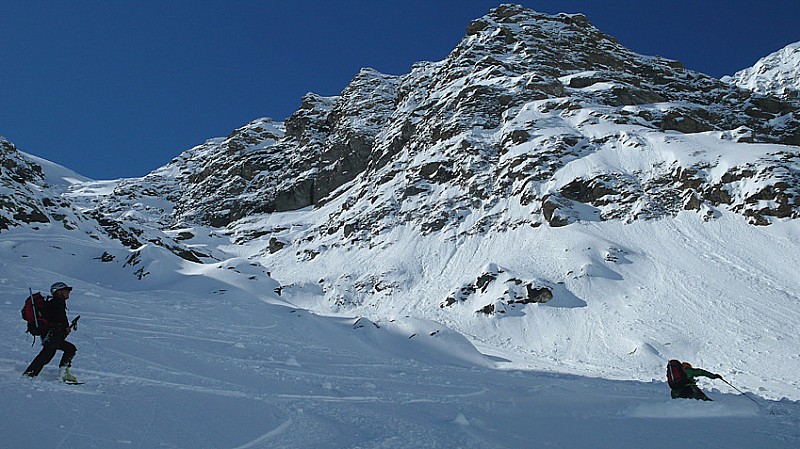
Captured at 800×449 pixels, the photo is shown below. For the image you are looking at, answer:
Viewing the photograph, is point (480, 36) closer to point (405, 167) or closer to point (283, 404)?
point (405, 167)

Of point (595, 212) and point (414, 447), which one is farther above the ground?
point (595, 212)

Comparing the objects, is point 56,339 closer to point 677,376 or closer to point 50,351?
point 50,351

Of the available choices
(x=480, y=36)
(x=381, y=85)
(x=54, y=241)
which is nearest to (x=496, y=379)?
(x=54, y=241)

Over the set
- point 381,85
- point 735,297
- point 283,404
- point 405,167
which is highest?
point 381,85

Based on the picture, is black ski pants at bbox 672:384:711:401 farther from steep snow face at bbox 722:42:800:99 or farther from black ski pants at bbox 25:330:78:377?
steep snow face at bbox 722:42:800:99

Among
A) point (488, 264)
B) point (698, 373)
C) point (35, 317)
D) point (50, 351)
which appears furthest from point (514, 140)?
point (50, 351)

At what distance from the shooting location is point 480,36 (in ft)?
313

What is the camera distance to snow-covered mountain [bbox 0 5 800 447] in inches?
352

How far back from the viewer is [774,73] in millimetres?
122375

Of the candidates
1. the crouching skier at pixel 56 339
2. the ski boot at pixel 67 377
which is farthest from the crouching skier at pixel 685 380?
the crouching skier at pixel 56 339

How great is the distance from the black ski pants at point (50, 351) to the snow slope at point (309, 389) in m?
0.25

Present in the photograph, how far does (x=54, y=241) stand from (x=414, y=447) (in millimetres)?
36579

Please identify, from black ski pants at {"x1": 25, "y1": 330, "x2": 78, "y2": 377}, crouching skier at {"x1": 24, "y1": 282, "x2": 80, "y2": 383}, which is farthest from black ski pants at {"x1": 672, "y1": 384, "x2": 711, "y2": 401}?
black ski pants at {"x1": 25, "y1": 330, "x2": 78, "y2": 377}

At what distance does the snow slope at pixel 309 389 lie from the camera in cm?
568
